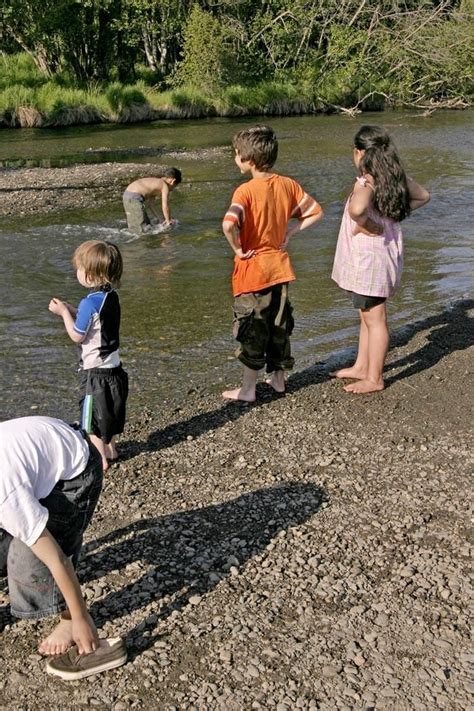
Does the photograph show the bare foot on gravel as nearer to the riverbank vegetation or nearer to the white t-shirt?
the white t-shirt

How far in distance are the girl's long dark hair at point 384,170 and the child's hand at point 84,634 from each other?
372cm

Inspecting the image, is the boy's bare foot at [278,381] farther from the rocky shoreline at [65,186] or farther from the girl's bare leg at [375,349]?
the rocky shoreline at [65,186]

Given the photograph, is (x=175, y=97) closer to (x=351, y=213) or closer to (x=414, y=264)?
(x=414, y=264)

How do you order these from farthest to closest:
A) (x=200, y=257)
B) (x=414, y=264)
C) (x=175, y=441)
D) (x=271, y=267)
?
1. (x=200, y=257)
2. (x=414, y=264)
3. (x=271, y=267)
4. (x=175, y=441)

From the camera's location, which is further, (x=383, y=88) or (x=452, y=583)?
(x=383, y=88)

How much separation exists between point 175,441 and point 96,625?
6.70 feet

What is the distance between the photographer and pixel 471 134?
2602 centimetres

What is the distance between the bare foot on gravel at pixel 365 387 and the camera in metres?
6.31

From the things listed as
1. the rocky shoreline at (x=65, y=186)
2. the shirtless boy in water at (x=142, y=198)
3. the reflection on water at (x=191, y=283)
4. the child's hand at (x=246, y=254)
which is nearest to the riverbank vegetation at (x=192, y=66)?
the reflection on water at (x=191, y=283)

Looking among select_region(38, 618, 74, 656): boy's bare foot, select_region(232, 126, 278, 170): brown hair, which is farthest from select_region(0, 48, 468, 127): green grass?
select_region(38, 618, 74, 656): boy's bare foot

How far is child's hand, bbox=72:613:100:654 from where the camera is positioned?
10.8 ft

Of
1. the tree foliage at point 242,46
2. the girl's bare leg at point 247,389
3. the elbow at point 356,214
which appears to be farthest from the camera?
the tree foliage at point 242,46

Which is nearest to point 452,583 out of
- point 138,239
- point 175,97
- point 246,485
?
point 246,485

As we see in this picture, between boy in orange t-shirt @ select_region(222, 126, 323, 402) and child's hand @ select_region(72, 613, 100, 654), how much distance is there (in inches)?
119
